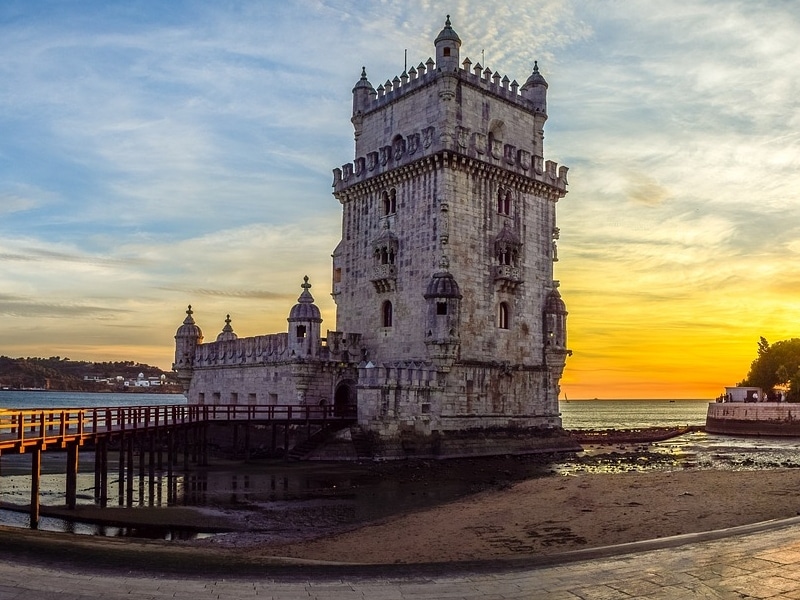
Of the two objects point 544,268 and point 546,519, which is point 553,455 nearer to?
point 544,268

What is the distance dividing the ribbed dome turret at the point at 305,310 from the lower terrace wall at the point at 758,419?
53501mm

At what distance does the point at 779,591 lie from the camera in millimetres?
10367

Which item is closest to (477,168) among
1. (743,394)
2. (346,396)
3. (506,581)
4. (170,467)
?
(346,396)

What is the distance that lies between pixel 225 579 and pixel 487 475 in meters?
23.7

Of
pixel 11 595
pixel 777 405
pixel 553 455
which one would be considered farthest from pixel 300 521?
pixel 777 405

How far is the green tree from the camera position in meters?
93.7

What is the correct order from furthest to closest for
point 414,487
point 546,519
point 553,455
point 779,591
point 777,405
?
point 777,405 < point 553,455 < point 414,487 < point 546,519 < point 779,591

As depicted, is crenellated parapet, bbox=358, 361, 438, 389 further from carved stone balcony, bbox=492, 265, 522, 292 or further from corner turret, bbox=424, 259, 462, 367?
carved stone balcony, bbox=492, 265, 522, 292

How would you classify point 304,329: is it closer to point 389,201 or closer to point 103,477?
point 389,201

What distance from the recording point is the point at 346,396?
4503 cm

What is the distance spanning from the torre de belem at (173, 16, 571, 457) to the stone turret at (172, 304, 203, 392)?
7.74 metres

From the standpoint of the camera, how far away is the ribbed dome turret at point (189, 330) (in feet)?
183

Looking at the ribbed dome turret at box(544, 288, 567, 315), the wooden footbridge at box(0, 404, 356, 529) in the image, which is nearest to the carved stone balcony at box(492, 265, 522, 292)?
the ribbed dome turret at box(544, 288, 567, 315)

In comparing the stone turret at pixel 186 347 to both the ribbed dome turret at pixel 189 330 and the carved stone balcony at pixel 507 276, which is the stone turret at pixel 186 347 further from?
the carved stone balcony at pixel 507 276
